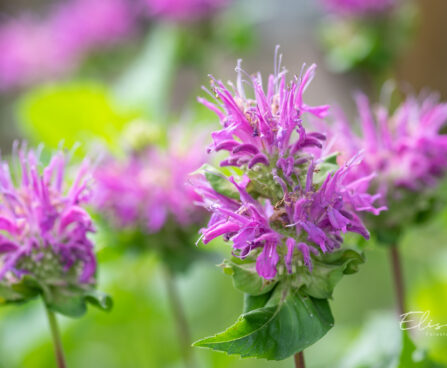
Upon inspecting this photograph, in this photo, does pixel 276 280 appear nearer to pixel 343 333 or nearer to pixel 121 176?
pixel 121 176

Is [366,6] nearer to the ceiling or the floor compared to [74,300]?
nearer to the ceiling

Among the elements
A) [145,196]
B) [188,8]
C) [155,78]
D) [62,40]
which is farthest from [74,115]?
[145,196]

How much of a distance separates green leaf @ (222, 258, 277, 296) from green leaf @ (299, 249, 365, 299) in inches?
1.4

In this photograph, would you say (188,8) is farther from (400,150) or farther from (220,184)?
(220,184)

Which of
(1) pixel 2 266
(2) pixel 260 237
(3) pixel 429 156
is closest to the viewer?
(2) pixel 260 237

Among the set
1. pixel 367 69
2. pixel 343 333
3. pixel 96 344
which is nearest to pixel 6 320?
pixel 96 344

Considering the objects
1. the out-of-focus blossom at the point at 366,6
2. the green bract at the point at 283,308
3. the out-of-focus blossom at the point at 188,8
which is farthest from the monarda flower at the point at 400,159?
the out-of-focus blossom at the point at 188,8

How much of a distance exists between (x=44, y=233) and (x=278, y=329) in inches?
11.4

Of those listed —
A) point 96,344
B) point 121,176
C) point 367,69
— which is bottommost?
point 96,344

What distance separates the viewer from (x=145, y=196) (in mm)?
1048

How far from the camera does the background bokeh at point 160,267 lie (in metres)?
1.32

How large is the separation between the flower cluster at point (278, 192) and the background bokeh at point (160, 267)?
0.42m

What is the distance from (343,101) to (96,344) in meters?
1.31

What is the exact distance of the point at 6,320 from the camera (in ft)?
4.80
